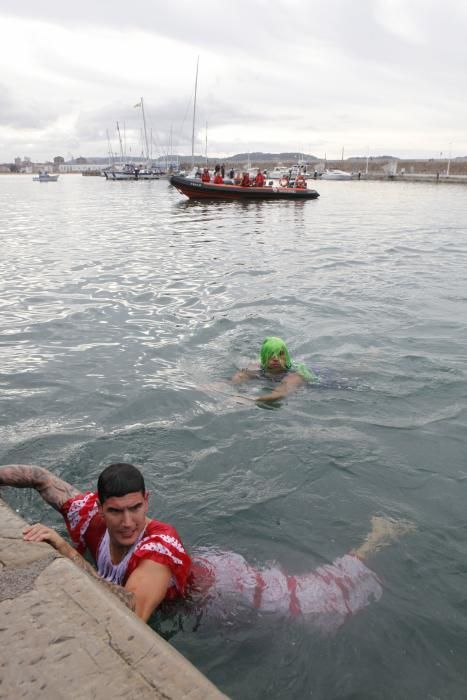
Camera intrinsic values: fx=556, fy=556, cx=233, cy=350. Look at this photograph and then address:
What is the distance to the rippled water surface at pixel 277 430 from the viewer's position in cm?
309

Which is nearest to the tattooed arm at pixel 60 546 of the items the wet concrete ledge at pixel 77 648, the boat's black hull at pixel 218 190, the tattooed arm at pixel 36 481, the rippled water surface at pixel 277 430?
the wet concrete ledge at pixel 77 648

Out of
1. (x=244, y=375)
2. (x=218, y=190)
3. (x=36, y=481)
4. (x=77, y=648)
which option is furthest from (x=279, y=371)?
(x=218, y=190)

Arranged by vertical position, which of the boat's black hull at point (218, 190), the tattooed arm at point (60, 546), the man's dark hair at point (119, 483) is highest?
the boat's black hull at point (218, 190)

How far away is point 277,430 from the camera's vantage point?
5586mm

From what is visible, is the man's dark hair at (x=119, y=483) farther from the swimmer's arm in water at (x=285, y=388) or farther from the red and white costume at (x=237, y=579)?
the swimmer's arm in water at (x=285, y=388)

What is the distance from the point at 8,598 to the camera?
2.28m

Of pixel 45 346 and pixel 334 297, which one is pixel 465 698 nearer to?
pixel 45 346

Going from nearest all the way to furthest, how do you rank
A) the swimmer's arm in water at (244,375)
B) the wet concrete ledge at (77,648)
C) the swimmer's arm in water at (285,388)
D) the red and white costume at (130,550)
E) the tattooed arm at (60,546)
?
the wet concrete ledge at (77,648), the tattooed arm at (60,546), the red and white costume at (130,550), the swimmer's arm in water at (285,388), the swimmer's arm in water at (244,375)

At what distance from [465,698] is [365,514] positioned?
161cm

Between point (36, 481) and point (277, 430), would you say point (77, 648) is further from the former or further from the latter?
point (277, 430)

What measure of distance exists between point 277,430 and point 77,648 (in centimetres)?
373

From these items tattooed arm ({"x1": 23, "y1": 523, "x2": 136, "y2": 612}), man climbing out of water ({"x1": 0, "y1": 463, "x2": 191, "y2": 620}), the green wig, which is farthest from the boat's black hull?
tattooed arm ({"x1": 23, "y1": 523, "x2": 136, "y2": 612})

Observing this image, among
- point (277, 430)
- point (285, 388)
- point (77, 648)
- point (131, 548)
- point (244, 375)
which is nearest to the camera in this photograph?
point (77, 648)

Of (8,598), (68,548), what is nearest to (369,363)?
(68,548)
